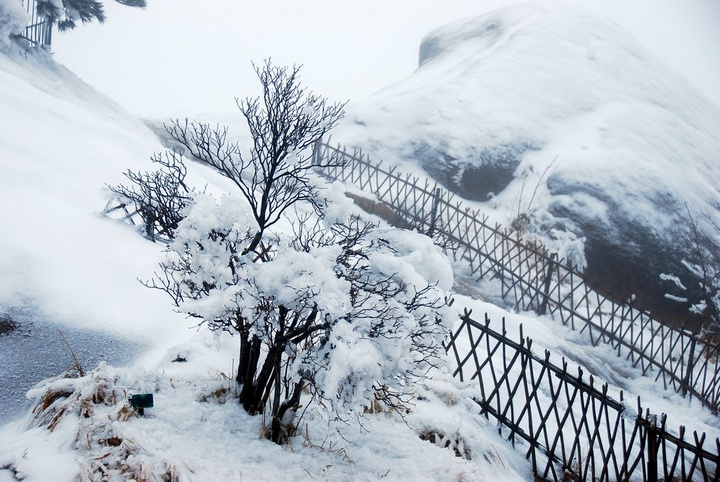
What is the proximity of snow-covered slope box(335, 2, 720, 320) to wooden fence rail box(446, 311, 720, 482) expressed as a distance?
26.0 ft

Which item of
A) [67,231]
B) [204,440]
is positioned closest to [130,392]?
[204,440]

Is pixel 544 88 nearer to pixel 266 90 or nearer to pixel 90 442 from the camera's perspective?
pixel 266 90


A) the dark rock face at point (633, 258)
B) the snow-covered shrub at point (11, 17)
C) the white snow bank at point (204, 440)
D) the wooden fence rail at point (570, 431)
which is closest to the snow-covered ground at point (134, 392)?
the white snow bank at point (204, 440)

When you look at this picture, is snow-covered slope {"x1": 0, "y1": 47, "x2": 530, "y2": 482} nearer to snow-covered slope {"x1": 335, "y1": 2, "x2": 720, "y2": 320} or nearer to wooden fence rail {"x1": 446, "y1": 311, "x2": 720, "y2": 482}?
wooden fence rail {"x1": 446, "y1": 311, "x2": 720, "y2": 482}

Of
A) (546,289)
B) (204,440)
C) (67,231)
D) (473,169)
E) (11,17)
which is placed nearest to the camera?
(204,440)

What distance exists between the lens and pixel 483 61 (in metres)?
20.5

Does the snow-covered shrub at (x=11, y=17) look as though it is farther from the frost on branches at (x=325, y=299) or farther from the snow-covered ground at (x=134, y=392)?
the frost on branches at (x=325, y=299)

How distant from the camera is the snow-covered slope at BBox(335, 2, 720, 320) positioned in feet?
43.4

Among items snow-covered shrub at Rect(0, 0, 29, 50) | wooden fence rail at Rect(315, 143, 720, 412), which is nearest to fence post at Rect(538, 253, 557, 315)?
wooden fence rail at Rect(315, 143, 720, 412)

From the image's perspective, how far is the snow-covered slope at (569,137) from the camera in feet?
43.4

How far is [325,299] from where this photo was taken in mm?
2889

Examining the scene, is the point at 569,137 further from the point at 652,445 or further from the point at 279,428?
the point at 279,428

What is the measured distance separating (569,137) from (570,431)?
14.5 meters

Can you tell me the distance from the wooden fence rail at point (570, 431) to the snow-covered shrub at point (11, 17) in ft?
41.9
